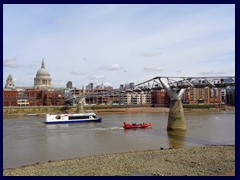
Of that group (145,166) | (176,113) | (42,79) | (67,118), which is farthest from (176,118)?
(42,79)

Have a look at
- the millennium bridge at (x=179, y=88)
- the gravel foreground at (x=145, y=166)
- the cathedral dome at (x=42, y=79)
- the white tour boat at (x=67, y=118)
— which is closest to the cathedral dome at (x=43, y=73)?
the cathedral dome at (x=42, y=79)

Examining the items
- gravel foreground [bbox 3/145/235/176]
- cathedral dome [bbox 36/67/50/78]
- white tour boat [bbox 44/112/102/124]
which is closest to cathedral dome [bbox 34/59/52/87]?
cathedral dome [bbox 36/67/50/78]

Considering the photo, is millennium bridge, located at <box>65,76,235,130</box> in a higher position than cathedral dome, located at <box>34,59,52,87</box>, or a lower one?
lower

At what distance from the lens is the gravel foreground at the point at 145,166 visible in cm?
1420

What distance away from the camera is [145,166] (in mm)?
15531

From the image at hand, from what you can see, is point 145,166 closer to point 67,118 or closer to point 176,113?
point 176,113

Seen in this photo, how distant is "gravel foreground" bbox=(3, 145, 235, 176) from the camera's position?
14195 mm

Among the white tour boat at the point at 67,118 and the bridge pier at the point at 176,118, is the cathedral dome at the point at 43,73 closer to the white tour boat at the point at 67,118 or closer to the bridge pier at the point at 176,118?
the white tour boat at the point at 67,118

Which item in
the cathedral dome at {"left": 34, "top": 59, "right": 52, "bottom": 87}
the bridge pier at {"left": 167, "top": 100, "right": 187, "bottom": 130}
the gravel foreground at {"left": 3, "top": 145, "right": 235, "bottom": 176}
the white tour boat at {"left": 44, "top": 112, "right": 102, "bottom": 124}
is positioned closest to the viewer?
A: the gravel foreground at {"left": 3, "top": 145, "right": 235, "bottom": 176}

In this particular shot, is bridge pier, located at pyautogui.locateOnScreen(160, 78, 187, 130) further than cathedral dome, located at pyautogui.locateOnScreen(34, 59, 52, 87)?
No

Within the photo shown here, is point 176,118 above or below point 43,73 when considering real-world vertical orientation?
below

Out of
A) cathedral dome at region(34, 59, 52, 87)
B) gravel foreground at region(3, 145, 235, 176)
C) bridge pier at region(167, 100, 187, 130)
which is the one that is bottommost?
gravel foreground at region(3, 145, 235, 176)

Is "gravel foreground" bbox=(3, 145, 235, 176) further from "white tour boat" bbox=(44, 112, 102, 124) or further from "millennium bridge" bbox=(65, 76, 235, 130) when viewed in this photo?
"white tour boat" bbox=(44, 112, 102, 124)

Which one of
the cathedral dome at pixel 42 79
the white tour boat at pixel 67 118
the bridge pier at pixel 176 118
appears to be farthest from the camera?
the cathedral dome at pixel 42 79
